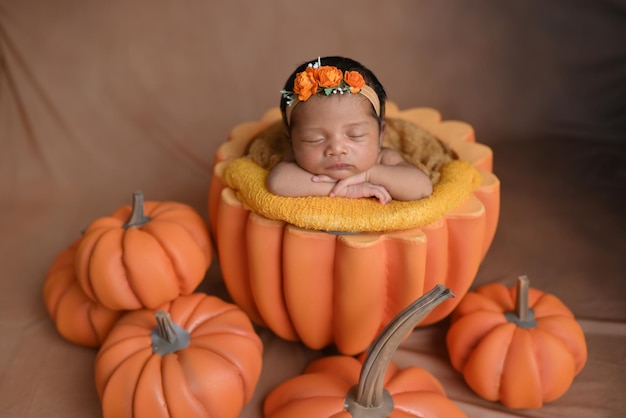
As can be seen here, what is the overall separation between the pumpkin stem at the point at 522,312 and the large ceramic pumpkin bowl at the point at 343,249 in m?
0.13

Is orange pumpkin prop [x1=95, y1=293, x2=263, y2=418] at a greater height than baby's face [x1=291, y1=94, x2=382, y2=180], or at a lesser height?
lesser

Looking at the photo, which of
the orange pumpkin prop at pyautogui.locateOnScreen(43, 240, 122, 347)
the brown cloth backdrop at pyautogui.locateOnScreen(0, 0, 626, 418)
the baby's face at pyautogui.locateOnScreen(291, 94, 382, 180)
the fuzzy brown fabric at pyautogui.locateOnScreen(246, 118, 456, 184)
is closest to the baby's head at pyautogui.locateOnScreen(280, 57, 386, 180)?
the baby's face at pyautogui.locateOnScreen(291, 94, 382, 180)

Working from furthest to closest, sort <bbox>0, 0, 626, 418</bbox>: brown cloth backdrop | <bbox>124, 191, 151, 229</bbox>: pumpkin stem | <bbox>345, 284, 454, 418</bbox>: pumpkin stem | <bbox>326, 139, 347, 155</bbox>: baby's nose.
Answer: <bbox>0, 0, 626, 418</bbox>: brown cloth backdrop
<bbox>124, 191, 151, 229</bbox>: pumpkin stem
<bbox>326, 139, 347, 155</bbox>: baby's nose
<bbox>345, 284, 454, 418</bbox>: pumpkin stem

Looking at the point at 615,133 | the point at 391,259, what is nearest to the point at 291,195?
the point at 391,259

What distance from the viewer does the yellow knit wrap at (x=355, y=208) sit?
5.29ft

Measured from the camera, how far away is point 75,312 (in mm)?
1926

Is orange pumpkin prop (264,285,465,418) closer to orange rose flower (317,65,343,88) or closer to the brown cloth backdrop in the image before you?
orange rose flower (317,65,343,88)

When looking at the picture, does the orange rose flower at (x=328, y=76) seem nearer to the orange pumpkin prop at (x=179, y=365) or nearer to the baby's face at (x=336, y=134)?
the baby's face at (x=336, y=134)

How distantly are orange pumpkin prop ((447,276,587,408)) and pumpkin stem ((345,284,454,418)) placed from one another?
0.30 metres

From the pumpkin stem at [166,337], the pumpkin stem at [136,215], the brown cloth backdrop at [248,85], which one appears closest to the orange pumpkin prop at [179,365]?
the pumpkin stem at [166,337]

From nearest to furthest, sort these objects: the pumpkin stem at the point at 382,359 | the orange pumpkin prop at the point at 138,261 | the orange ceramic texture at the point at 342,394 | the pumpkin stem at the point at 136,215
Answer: the pumpkin stem at the point at 382,359, the orange ceramic texture at the point at 342,394, the orange pumpkin prop at the point at 138,261, the pumpkin stem at the point at 136,215

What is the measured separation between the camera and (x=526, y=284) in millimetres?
1702

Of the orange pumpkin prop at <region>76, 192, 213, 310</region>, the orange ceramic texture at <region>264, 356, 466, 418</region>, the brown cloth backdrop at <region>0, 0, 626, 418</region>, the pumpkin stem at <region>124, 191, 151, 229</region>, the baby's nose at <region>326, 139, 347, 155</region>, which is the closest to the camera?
the orange ceramic texture at <region>264, 356, 466, 418</region>

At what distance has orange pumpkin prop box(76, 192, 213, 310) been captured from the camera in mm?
1769
